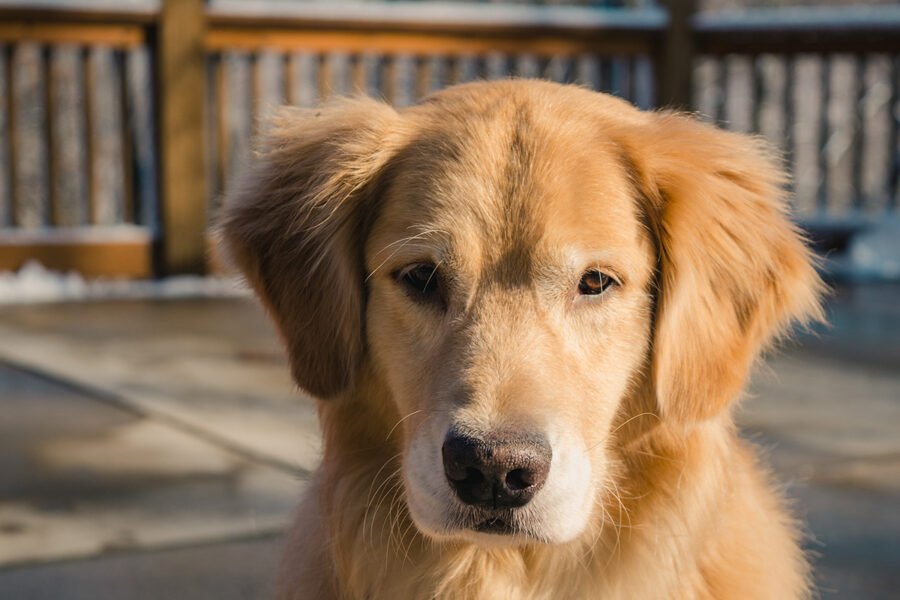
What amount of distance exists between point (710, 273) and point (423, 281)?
2.35 ft

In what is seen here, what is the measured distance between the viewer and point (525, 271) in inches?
101

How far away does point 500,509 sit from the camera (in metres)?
2.26

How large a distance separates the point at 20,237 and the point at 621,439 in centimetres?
716

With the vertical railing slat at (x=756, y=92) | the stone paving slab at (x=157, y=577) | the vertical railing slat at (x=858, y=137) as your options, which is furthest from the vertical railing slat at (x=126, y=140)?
the vertical railing slat at (x=858, y=137)

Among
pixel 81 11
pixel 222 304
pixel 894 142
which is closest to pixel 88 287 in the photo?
pixel 222 304

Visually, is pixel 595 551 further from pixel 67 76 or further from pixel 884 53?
pixel 67 76

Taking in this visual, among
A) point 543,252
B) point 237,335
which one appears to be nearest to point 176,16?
point 237,335

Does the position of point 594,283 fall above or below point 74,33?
below

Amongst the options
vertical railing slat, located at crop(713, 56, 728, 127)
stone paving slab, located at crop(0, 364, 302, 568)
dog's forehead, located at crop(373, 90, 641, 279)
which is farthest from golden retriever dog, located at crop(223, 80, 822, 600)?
vertical railing slat, located at crop(713, 56, 728, 127)

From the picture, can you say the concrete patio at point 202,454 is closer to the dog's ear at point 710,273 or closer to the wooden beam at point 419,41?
the dog's ear at point 710,273

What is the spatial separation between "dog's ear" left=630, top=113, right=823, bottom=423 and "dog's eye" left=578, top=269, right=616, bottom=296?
17cm

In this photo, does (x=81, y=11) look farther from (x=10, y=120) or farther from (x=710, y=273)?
(x=710, y=273)

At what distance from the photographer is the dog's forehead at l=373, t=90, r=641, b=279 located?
8.39 ft

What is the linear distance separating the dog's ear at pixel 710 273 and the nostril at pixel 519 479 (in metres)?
0.57
